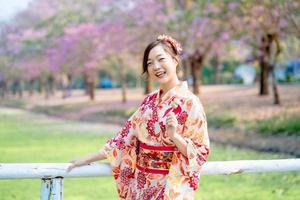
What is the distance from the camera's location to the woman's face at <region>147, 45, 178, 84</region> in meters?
3.32

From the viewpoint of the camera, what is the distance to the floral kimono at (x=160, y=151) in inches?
123

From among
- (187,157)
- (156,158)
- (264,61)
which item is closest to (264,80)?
(264,61)

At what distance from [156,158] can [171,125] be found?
297 millimetres

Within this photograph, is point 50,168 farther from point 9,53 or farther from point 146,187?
point 9,53

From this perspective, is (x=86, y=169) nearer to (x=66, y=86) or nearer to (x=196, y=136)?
(x=196, y=136)

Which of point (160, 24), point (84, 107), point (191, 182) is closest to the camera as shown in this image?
point (191, 182)

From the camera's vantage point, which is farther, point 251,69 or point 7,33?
point 251,69

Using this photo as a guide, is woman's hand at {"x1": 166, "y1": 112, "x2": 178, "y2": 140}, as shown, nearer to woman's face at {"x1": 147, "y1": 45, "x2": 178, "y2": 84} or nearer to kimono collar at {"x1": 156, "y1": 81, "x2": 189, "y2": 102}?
kimono collar at {"x1": 156, "y1": 81, "x2": 189, "y2": 102}

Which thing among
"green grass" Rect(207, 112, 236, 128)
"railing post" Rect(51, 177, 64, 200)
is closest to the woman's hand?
"railing post" Rect(51, 177, 64, 200)

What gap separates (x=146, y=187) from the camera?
10.7 ft

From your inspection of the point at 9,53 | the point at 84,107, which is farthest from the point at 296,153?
the point at 9,53

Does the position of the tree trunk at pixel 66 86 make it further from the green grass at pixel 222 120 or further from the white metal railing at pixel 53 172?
the white metal railing at pixel 53 172

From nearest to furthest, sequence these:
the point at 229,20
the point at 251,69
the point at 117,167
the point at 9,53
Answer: the point at 117,167 → the point at 229,20 → the point at 9,53 → the point at 251,69

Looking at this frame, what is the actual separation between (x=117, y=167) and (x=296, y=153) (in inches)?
381
